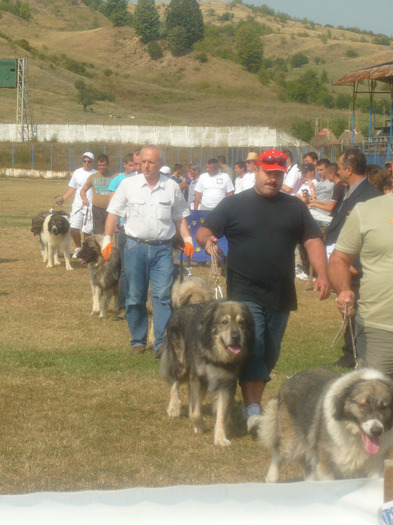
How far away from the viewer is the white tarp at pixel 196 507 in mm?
2811

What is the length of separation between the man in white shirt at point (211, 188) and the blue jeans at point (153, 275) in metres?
7.68

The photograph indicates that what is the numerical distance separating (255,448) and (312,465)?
1.72 m

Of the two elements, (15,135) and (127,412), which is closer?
(127,412)

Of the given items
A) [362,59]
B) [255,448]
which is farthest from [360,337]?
[362,59]

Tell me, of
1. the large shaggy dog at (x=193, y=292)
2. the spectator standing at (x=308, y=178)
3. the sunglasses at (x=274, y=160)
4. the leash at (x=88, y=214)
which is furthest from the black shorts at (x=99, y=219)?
the sunglasses at (x=274, y=160)

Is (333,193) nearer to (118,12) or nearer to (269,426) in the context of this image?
(269,426)

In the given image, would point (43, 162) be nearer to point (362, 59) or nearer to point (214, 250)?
point (214, 250)

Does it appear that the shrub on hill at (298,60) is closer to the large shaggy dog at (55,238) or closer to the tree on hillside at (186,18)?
the tree on hillside at (186,18)

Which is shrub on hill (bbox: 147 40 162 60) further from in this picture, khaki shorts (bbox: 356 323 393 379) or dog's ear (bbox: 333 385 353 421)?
dog's ear (bbox: 333 385 353 421)

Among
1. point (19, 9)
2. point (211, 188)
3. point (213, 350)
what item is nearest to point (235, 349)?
point (213, 350)

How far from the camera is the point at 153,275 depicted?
341 inches

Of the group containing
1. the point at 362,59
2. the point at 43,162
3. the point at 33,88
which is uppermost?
the point at 362,59

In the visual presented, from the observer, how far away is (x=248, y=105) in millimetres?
105312

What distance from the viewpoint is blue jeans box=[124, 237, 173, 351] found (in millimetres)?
8539
